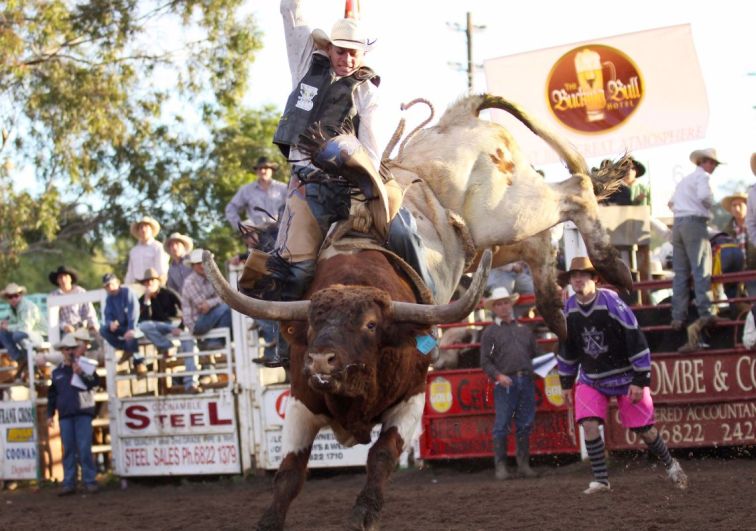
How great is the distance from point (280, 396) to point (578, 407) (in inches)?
160

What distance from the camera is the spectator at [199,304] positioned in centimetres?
1166

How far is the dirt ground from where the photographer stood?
7152 mm

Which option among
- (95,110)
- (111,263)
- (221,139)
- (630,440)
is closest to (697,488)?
(630,440)

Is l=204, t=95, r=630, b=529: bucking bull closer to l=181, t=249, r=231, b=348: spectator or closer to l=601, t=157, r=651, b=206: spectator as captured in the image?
l=601, t=157, r=651, b=206: spectator

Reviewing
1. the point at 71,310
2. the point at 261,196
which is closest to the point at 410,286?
the point at 261,196

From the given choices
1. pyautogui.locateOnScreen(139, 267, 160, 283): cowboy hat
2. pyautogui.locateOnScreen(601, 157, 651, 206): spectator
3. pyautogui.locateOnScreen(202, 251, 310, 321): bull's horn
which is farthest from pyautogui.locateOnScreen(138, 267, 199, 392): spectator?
pyautogui.locateOnScreen(202, 251, 310, 321): bull's horn

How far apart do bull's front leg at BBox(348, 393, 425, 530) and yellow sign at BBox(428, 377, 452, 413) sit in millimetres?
4719

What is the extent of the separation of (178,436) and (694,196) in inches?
234

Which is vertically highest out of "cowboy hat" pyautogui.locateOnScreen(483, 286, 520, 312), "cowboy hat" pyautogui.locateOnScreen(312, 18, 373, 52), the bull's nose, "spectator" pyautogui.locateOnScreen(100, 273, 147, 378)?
"cowboy hat" pyautogui.locateOnScreen(312, 18, 373, 52)

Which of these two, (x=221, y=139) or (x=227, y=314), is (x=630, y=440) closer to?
(x=227, y=314)

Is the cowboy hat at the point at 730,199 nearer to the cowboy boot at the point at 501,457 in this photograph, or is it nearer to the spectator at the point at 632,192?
the spectator at the point at 632,192

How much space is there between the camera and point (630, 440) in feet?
33.4

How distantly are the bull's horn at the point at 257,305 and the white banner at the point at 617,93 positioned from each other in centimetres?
686

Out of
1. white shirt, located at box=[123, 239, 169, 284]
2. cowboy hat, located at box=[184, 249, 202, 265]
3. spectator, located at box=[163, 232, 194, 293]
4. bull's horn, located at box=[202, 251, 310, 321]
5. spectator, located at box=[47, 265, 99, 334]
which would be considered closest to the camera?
bull's horn, located at box=[202, 251, 310, 321]
